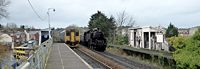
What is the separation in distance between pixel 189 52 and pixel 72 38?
46293 mm

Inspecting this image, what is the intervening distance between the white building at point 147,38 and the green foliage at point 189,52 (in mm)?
26762

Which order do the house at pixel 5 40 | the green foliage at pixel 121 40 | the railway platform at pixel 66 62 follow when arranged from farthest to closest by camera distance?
1. the green foliage at pixel 121 40
2. the house at pixel 5 40
3. the railway platform at pixel 66 62

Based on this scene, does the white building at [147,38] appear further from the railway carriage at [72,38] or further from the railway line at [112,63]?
the railway line at [112,63]

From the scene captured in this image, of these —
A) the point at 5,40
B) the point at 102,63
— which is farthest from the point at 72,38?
the point at 5,40

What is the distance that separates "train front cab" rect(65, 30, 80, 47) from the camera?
206 feet

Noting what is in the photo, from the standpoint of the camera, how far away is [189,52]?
1788 cm

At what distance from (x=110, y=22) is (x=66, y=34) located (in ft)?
97.3

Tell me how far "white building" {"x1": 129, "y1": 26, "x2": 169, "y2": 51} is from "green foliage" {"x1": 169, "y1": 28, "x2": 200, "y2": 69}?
2676 cm

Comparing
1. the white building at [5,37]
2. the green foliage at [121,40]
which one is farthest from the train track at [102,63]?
the green foliage at [121,40]

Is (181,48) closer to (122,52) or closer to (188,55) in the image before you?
(188,55)

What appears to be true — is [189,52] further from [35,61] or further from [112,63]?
[112,63]

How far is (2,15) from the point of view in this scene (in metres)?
49.2

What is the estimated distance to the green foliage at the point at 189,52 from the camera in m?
17.2

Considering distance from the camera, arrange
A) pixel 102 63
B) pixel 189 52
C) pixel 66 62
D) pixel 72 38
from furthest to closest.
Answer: pixel 72 38, pixel 102 63, pixel 66 62, pixel 189 52
